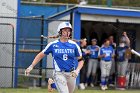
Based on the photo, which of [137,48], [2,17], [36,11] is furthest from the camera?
[36,11]

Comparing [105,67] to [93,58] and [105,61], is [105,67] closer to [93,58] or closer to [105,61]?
[105,61]

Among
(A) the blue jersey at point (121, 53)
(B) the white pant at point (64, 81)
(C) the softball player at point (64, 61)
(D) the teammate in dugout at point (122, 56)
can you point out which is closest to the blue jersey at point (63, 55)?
(C) the softball player at point (64, 61)

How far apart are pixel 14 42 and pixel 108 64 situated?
3.81 m

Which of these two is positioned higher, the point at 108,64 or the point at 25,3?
the point at 25,3

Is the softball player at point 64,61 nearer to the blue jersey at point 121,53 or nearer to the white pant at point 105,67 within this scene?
the white pant at point 105,67

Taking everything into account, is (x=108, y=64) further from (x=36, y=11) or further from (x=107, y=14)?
(x=36, y=11)

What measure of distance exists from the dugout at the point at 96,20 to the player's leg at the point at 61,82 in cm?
960

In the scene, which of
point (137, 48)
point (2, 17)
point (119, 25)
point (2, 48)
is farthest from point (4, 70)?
point (137, 48)

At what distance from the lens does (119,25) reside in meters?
21.7

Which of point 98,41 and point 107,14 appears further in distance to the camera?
point 98,41

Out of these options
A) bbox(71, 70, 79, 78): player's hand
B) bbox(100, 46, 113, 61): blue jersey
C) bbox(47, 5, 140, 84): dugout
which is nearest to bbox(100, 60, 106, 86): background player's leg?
bbox(100, 46, 113, 61): blue jersey

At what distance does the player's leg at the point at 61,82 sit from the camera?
9472 millimetres

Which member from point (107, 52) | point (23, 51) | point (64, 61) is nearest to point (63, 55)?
point (64, 61)

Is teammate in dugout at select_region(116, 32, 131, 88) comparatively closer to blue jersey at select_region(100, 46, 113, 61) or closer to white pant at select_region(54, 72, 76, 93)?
blue jersey at select_region(100, 46, 113, 61)
